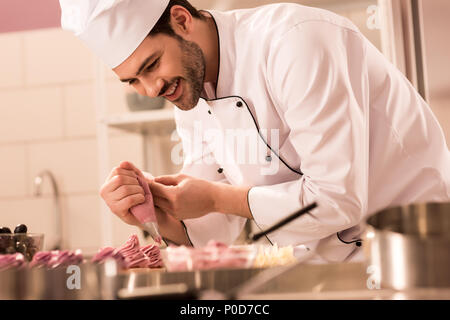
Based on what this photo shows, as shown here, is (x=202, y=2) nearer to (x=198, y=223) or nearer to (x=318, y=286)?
(x=198, y=223)

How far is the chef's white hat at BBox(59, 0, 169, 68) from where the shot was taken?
Answer: 0.87 meters

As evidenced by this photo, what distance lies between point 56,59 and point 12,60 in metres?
0.17

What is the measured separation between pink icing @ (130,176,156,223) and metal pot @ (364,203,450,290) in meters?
0.45

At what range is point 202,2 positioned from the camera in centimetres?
128

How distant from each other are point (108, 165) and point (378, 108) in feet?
3.15

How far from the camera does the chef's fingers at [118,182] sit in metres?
0.80

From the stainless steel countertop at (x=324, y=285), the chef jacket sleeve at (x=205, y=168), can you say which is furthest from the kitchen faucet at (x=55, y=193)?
the stainless steel countertop at (x=324, y=285)

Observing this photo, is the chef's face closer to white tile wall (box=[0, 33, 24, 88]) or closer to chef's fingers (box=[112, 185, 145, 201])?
chef's fingers (box=[112, 185, 145, 201])

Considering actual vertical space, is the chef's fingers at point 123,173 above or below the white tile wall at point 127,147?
below

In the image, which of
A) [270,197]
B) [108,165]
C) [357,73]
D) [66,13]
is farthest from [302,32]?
[108,165]

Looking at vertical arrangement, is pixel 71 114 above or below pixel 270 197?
above

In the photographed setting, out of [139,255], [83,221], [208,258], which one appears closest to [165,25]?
[139,255]

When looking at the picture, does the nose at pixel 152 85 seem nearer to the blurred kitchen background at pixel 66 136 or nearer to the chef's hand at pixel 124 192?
the chef's hand at pixel 124 192

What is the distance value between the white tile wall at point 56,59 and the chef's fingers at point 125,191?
3.56 feet
